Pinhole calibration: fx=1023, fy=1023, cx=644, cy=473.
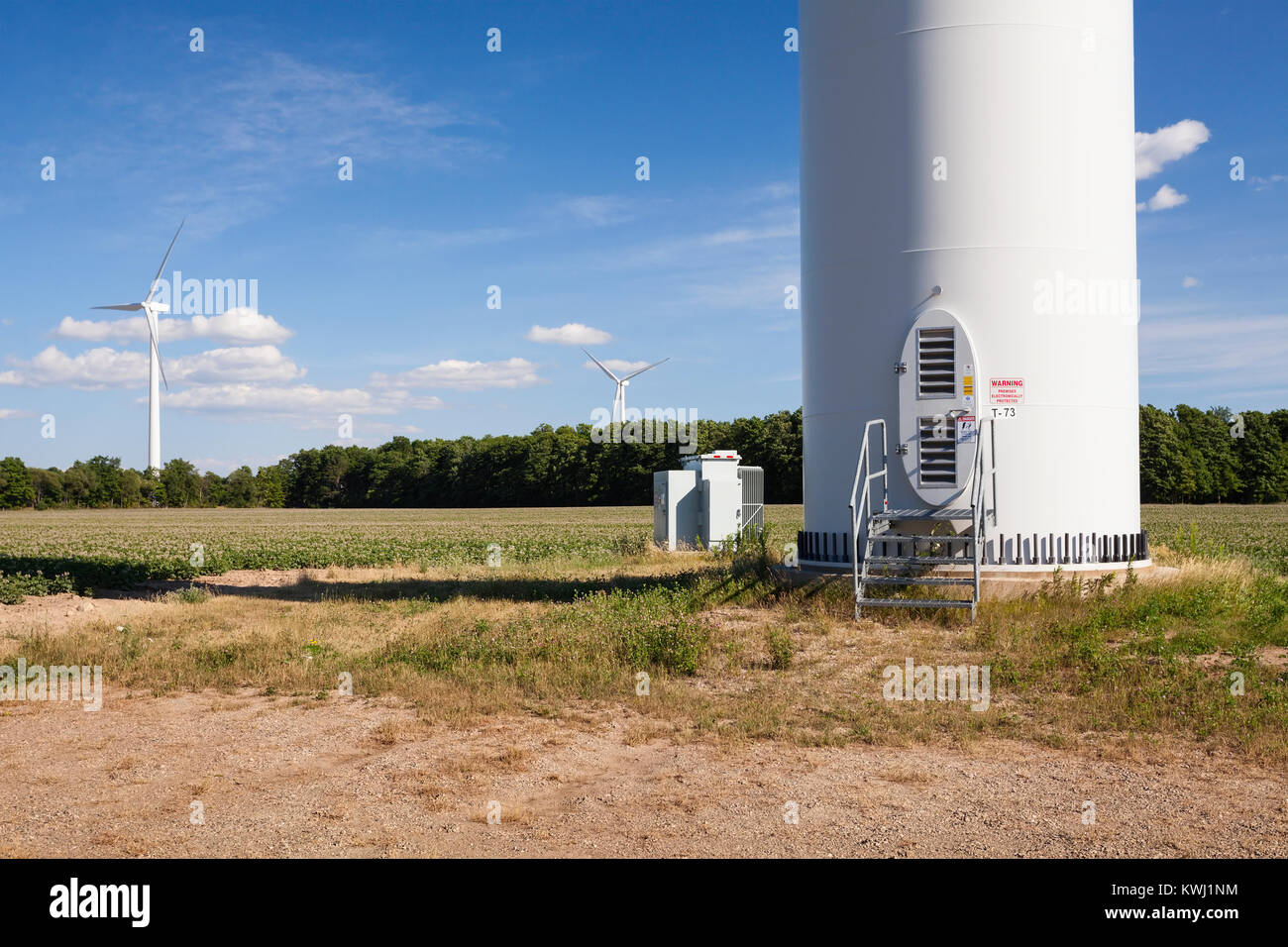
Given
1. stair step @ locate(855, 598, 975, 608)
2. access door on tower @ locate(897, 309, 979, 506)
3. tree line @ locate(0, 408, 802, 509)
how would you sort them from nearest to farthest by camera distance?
1. stair step @ locate(855, 598, 975, 608)
2. access door on tower @ locate(897, 309, 979, 506)
3. tree line @ locate(0, 408, 802, 509)

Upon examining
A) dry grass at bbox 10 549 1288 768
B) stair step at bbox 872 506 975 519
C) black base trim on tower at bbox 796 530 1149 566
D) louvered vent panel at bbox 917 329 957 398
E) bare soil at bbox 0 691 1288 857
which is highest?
louvered vent panel at bbox 917 329 957 398

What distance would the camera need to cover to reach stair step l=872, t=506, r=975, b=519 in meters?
13.3

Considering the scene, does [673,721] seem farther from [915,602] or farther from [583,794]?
[915,602]

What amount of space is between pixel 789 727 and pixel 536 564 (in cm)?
1588

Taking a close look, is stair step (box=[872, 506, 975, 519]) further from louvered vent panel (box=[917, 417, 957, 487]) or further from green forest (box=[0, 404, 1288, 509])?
green forest (box=[0, 404, 1288, 509])

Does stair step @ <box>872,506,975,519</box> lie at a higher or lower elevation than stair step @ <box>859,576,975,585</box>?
higher

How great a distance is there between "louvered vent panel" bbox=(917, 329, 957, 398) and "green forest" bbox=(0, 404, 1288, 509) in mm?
76403

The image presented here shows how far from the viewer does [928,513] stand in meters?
13.5

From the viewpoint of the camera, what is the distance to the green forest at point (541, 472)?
289 ft

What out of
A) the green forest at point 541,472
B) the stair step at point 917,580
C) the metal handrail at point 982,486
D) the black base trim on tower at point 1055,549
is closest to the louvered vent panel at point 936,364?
the metal handrail at point 982,486

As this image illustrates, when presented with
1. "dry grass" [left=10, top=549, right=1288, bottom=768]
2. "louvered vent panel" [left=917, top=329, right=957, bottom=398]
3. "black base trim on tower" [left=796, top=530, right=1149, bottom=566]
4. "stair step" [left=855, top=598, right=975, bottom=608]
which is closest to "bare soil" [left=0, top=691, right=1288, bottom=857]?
"dry grass" [left=10, top=549, right=1288, bottom=768]

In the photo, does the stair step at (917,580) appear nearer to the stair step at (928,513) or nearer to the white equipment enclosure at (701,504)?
the stair step at (928,513)

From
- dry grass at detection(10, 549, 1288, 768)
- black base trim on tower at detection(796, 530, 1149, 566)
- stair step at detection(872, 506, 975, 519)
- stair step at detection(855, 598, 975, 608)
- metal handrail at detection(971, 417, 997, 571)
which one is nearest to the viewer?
dry grass at detection(10, 549, 1288, 768)

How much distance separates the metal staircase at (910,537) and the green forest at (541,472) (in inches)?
2996
